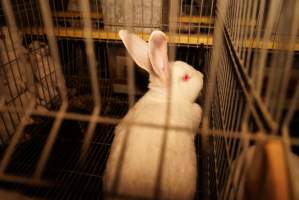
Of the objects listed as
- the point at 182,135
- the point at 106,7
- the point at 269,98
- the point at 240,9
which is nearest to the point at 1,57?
the point at 106,7

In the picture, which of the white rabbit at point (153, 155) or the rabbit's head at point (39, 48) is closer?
the white rabbit at point (153, 155)

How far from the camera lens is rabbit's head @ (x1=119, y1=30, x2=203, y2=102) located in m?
1.03

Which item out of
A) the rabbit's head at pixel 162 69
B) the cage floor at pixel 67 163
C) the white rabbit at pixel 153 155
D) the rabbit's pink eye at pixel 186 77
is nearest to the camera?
the white rabbit at pixel 153 155

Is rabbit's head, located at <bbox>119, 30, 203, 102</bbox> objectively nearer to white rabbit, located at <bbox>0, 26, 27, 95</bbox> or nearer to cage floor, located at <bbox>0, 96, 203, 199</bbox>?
cage floor, located at <bbox>0, 96, 203, 199</bbox>

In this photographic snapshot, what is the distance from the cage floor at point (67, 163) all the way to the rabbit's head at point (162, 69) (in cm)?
36

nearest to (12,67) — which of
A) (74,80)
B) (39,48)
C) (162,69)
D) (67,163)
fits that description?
(39,48)

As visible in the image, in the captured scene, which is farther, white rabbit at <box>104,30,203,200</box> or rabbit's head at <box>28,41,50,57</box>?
rabbit's head at <box>28,41,50,57</box>

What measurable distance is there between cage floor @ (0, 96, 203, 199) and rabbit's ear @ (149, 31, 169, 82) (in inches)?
20.7

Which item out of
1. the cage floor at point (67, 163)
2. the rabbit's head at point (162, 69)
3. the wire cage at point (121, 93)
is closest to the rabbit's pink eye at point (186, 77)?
the rabbit's head at point (162, 69)

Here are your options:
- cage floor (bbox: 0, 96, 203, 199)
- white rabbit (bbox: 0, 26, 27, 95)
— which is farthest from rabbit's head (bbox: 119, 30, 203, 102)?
white rabbit (bbox: 0, 26, 27, 95)

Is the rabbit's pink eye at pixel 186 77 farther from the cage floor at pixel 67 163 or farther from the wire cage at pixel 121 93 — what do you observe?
the cage floor at pixel 67 163

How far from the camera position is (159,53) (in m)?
1.04

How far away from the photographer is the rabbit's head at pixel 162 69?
103 cm

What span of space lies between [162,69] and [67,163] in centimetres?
73
